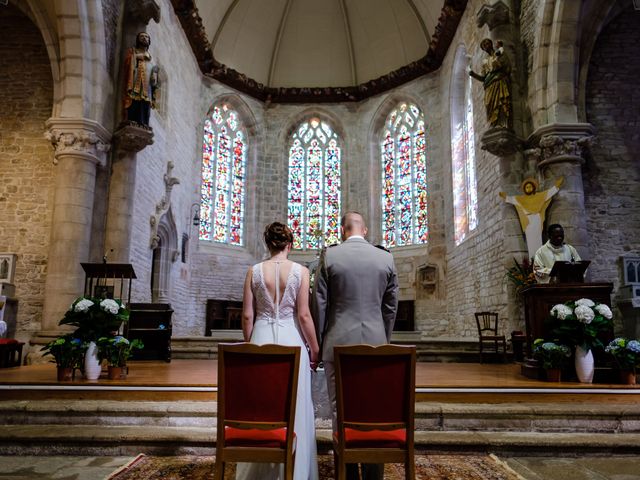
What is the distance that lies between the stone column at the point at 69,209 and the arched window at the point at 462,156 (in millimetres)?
8155

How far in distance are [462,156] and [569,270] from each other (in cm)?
777

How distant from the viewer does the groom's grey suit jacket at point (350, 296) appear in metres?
3.06

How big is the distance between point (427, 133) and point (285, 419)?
14365mm

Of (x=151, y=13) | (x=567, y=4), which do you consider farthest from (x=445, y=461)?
(x=151, y=13)

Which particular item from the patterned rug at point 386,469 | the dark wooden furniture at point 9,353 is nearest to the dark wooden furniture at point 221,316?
the dark wooden furniture at point 9,353

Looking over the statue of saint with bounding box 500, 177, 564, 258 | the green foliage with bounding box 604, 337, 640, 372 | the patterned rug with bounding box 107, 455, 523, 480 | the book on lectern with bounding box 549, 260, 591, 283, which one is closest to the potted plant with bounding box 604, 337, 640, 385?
the green foliage with bounding box 604, 337, 640, 372

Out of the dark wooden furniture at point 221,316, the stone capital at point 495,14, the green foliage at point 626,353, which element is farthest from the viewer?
the dark wooden furniture at point 221,316

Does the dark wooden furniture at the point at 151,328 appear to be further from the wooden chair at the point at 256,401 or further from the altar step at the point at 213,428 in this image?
the wooden chair at the point at 256,401

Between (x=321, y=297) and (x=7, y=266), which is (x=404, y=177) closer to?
(x=7, y=266)

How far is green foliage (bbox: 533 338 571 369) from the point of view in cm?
580

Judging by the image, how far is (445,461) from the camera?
3838 millimetres

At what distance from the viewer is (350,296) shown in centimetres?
308

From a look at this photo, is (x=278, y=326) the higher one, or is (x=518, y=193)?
(x=518, y=193)

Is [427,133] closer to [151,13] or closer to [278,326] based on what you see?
[151,13]
